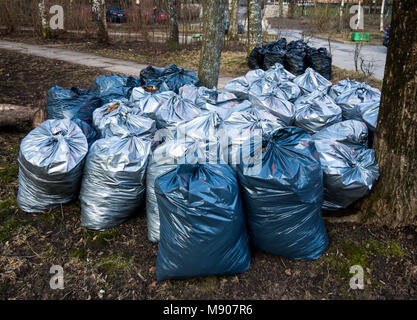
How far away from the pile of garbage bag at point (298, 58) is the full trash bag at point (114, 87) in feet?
12.2

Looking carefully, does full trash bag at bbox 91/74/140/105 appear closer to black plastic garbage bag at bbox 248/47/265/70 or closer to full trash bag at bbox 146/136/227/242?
full trash bag at bbox 146/136/227/242

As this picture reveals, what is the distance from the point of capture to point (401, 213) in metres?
2.48

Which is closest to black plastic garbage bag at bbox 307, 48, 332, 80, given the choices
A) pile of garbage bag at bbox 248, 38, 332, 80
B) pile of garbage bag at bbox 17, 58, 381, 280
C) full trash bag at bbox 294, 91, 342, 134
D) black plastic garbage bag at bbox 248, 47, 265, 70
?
pile of garbage bag at bbox 248, 38, 332, 80

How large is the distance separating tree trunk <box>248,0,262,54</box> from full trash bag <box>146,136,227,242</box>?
6.89 metres

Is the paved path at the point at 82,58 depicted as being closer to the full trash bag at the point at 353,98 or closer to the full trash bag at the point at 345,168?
the full trash bag at the point at 353,98

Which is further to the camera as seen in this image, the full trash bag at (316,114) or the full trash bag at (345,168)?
the full trash bag at (316,114)

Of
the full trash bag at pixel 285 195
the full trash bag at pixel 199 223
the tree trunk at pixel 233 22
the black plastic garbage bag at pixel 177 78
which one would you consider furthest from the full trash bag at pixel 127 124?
the tree trunk at pixel 233 22

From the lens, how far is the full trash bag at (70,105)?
3.76 meters

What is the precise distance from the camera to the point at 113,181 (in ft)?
8.63

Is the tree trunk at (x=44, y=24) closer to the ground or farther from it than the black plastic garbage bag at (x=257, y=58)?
farther from it

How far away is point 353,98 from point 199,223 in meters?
2.44

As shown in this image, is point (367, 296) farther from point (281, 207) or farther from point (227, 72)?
point (227, 72)

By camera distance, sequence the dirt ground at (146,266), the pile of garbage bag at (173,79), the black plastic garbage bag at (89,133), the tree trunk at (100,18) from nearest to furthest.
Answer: the dirt ground at (146,266) → the black plastic garbage bag at (89,133) → the pile of garbage bag at (173,79) → the tree trunk at (100,18)

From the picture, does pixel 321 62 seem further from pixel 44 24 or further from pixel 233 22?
pixel 44 24
